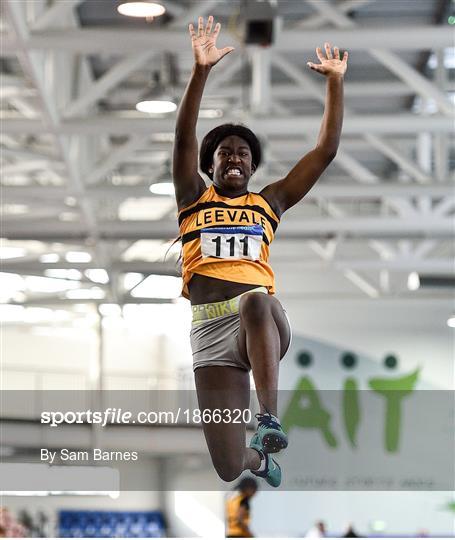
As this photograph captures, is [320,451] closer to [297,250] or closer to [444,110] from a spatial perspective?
[444,110]

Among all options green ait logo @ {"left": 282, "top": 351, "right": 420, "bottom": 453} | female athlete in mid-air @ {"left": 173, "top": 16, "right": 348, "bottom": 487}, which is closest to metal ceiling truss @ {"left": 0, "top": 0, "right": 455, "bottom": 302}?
green ait logo @ {"left": 282, "top": 351, "right": 420, "bottom": 453}

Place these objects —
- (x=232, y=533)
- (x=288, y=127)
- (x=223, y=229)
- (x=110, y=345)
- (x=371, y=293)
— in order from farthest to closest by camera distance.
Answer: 1. (x=110, y=345)
2. (x=371, y=293)
3. (x=288, y=127)
4. (x=232, y=533)
5. (x=223, y=229)

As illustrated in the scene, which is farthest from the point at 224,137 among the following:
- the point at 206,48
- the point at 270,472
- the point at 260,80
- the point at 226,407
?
the point at 260,80

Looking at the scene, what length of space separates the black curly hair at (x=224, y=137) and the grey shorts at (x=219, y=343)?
60 cm

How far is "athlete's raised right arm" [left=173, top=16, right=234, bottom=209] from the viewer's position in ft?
15.3

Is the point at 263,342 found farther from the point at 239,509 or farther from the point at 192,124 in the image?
the point at 239,509

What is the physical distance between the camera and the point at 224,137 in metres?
4.80

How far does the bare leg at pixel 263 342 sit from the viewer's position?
14.6 ft

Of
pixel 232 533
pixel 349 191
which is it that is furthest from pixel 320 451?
pixel 349 191

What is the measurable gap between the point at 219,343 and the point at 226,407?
0.24 meters

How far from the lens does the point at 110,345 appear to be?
35469 millimetres

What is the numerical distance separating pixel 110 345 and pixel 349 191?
17.8 meters

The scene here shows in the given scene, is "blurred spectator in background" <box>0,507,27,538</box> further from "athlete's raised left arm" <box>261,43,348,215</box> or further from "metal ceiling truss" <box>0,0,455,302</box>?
"athlete's raised left arm" <box>261,43,348,215</box>

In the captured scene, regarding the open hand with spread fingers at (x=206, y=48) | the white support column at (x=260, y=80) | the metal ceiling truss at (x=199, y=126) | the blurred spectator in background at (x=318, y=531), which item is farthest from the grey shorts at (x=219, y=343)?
the blurred spectator in background at (x=318, y=531)
